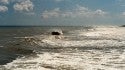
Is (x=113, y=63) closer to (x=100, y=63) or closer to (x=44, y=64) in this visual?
(x=100, y=63)

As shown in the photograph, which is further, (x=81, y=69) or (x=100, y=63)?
(x=100, y=63)

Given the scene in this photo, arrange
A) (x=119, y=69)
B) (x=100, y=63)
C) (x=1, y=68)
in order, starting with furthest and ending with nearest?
1. (x=100, y=63)
2. (x=1, y=68)
3. (x=119, y=69)

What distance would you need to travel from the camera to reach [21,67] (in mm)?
17359

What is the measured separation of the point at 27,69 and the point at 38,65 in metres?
1.52

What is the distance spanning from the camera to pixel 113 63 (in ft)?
60.6

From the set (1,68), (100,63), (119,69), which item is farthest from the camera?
(100,63)

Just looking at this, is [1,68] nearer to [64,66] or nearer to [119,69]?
[64,66]

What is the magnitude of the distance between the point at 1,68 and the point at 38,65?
2.47m

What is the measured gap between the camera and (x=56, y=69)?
16281 millimetres

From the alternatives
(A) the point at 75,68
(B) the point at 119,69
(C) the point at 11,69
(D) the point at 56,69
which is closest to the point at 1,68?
(C) the point at 11,69

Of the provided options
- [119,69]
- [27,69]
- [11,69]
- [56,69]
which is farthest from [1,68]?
[119,69]

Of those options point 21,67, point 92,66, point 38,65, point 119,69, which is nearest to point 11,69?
point 21,67

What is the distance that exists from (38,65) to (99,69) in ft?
14.1

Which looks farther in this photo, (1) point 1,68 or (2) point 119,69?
(1) point 1,68
